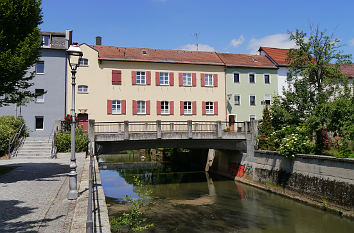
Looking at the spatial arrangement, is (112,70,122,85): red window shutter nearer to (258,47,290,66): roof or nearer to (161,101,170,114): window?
(161,101,170,114): window

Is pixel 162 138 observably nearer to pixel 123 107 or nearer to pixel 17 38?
pixel 123 107

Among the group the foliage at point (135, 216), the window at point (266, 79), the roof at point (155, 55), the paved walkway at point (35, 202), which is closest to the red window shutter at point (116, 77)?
the roof at point (155, 55)

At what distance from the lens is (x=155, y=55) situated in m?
32.4

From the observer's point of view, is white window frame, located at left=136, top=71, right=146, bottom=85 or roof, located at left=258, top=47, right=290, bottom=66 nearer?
white window frame, located at left=136, top=71, right=146, bottom=85

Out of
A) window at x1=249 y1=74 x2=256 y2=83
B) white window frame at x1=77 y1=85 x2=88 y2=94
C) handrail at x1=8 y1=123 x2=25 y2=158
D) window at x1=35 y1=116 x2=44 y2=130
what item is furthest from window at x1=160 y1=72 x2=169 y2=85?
handrail at x1=8 y1=123 x2=25 y2=158

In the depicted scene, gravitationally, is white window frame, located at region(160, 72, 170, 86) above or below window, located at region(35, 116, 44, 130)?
above

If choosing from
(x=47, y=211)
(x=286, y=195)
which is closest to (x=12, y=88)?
(x=47, y=211)

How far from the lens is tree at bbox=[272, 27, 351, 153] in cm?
2011

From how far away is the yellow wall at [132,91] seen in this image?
95.0 feet

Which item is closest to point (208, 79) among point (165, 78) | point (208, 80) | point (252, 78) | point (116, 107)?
point (208, 80)

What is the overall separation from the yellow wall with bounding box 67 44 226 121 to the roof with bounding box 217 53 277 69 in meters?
2.85

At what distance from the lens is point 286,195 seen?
18.4 meters

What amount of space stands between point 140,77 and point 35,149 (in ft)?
41.6

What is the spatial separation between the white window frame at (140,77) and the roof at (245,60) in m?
9.40
